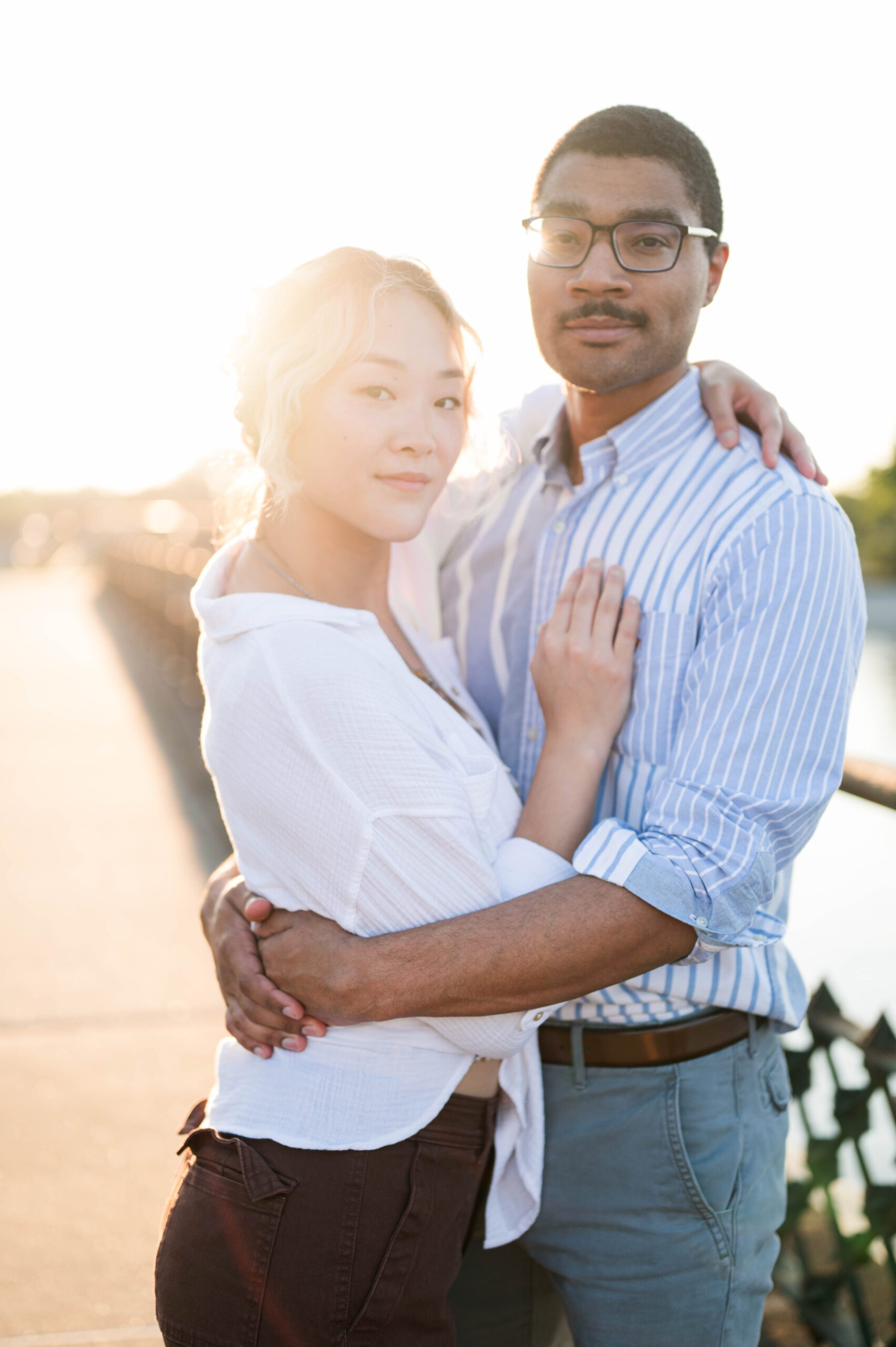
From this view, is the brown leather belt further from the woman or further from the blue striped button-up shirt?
the woman

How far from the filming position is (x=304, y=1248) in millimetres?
1747

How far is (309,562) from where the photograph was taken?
210cm

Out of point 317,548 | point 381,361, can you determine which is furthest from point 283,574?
point 381,361

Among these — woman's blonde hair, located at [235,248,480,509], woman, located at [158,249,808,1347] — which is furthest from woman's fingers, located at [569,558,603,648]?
woman's blonde hair, located at [235,248,480,509]

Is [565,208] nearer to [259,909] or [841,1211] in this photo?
[259,909]

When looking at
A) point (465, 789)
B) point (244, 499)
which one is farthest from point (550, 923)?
point (244, 499)

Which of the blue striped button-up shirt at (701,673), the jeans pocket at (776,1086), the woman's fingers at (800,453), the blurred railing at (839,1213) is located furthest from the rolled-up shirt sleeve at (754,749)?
the blurred railing at (839,1213)

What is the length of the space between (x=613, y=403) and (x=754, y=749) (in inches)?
34.1

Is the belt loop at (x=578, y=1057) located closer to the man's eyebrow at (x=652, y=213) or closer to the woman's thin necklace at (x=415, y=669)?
the woman's thin necklace at (x=415, y=669)

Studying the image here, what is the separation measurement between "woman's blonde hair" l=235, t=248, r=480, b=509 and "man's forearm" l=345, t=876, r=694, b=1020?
0.81 meters

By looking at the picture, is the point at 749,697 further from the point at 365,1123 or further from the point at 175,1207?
the point at 175,1207

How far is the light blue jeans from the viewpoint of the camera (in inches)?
78.0

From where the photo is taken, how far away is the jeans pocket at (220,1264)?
1.72m

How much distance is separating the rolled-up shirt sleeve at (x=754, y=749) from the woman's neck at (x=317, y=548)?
2.28ft
